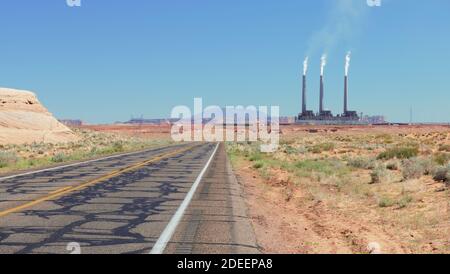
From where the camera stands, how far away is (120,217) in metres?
10.7

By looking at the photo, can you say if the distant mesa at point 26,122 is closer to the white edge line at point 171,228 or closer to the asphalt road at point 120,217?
the asphalt road at point 120,217

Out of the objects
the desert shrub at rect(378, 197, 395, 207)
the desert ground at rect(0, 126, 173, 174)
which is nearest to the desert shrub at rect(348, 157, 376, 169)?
the desert shrub at rect(378, 197, 395, 207)

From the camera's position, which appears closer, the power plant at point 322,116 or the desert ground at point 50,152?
the desert ground at point 50,152

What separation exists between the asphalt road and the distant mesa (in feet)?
155

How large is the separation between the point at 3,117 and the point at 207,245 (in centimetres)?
6180

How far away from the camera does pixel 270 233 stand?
9.74 m

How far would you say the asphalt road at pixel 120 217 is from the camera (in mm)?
7949

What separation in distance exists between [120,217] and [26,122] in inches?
2422

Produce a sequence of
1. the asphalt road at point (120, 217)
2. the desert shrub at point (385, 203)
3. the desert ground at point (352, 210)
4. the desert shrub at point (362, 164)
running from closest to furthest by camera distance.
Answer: the asphalt road at point (120, 217) → the desert ground at point (352, 210) → the desert shrub at point (385, 203) → the desert shrub at point (362, 164)

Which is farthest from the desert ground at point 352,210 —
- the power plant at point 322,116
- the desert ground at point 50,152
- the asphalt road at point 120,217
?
the power plant at point 322,116

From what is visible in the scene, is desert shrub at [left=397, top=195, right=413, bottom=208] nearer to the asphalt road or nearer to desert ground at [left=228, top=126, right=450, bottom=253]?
desert ground at [left=228, top=126, right=450, bottom=253]

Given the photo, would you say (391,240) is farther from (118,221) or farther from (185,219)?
(118,221)

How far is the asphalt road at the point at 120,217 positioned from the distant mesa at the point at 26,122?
155ft
